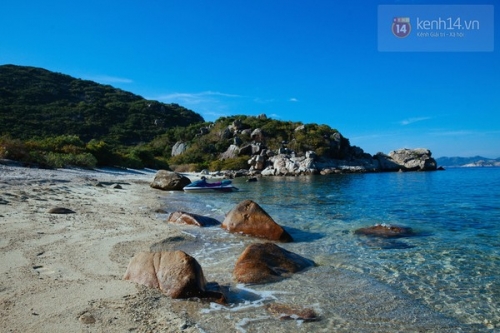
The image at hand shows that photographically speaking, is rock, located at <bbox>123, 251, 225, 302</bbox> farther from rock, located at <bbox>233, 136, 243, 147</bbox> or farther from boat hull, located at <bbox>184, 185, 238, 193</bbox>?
rock, located at <bbox>233, 136, 243, 147</bbox>

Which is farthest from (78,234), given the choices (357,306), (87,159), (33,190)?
(87,159)

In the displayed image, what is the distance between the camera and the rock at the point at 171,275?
5.12 m

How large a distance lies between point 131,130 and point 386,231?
95646 millimetres

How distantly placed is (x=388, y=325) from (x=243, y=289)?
2.38 meters

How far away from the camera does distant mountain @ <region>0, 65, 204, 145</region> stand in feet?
241

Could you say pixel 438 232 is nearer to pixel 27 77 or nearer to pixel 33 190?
pixel 33 190

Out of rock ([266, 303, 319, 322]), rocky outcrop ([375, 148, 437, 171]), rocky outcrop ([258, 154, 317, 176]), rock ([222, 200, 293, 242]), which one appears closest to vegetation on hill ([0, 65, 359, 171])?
rocky outcrop ([258, 154, 317, 176])

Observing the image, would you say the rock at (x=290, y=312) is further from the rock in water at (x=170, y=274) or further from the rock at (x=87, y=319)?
the rock at (x=87, y=319)

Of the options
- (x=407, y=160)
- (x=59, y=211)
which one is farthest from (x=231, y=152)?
(x=59, y=211)

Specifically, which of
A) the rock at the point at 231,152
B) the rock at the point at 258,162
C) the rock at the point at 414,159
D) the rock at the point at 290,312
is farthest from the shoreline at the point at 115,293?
the rock at the point at 414,159

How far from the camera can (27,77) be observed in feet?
351

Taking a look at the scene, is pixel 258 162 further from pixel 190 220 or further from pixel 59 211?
pixel 59 211

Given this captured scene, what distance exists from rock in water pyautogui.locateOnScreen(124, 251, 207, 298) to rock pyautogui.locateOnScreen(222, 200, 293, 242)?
186 inches

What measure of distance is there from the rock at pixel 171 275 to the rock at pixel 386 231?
272 inches
